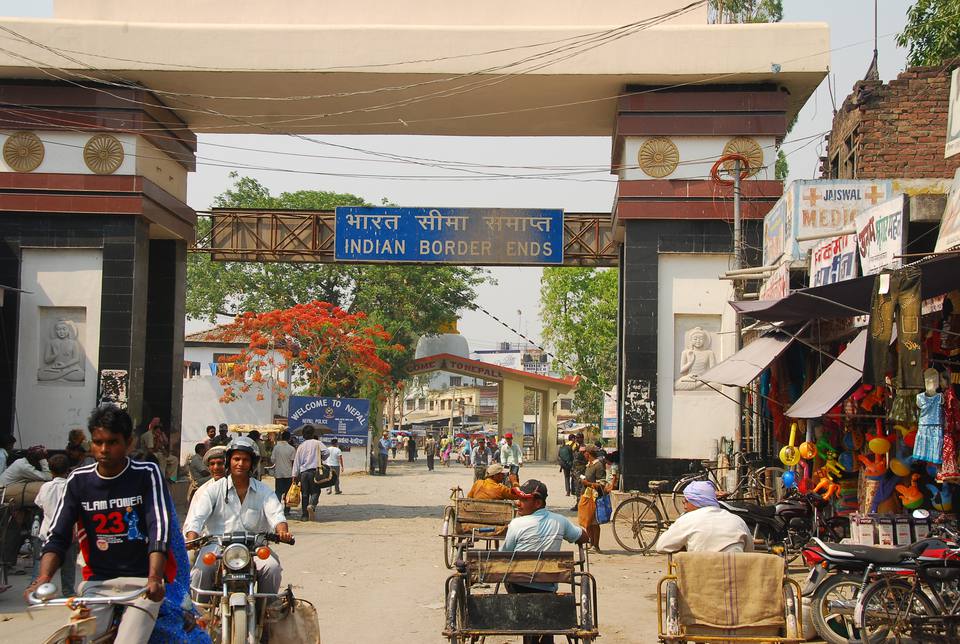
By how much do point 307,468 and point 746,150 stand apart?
372 inches

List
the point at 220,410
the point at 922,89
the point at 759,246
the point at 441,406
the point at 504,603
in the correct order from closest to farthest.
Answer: the point at 504,603 < the point at 759,246 < the point at 922,89 < the point at 220,410 < the point at 441,406

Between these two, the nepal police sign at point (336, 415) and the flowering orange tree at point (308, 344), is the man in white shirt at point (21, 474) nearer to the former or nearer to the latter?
the nepal police sign at point (336, 415)

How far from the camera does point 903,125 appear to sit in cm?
2277

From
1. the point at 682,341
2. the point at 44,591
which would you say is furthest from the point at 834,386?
the point at 44,591

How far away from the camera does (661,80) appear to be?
1914 cm

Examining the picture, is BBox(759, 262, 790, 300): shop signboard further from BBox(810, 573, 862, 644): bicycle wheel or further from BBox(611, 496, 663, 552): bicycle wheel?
BBox(810, 573, 862, 644): bicycle wheel

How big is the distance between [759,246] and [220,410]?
102ft

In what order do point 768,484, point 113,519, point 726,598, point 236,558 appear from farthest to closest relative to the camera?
point 768,484 → point 726,598 → point 236,558 → point 113,519

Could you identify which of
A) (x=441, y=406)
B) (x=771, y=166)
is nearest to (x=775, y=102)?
(x=771, y=166)

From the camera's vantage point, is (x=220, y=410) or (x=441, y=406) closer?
(x=220, y=410)

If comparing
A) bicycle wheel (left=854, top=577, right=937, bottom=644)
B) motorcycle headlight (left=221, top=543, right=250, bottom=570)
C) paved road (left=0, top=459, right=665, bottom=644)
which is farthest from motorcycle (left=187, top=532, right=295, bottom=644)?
bicycle wheel (left=854, top=577, right=937, bottom=644)

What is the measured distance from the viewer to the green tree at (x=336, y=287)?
5091 cm

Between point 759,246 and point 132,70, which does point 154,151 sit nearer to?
point 132,70

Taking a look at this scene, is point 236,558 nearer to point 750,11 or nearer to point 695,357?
point 695,357
